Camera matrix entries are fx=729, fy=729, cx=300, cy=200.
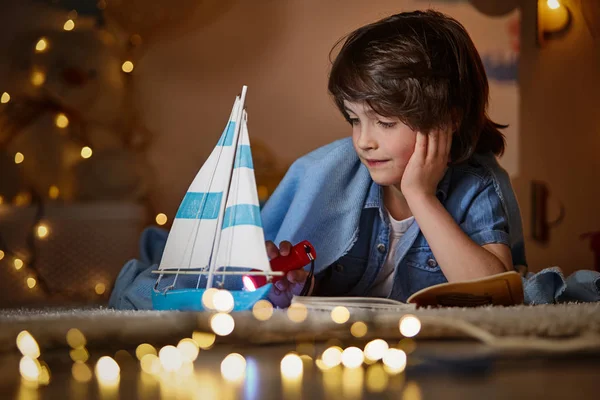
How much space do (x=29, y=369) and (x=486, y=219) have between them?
0.82 metres

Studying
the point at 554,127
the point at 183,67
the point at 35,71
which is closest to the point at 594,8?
the point at 554,127

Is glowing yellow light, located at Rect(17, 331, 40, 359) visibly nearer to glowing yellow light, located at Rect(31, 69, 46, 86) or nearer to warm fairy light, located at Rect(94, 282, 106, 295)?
warm fairy light, located at Rect(94, 282, 106, 295)

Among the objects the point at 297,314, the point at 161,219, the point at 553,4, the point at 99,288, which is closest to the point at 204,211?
the point at 297,314

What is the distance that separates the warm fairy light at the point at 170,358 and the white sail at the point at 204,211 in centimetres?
23

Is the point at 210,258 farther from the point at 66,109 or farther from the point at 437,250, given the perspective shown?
the point at 66,109

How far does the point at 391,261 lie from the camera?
4.25 ft

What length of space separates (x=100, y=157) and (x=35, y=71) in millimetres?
289

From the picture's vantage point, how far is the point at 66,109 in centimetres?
207

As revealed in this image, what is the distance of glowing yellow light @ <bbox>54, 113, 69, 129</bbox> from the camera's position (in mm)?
2096

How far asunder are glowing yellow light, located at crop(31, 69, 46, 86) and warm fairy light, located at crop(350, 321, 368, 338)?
1.50 meters

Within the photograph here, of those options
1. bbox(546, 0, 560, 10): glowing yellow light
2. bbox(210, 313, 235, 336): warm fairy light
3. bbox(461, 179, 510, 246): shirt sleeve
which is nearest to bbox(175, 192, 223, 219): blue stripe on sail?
bbox(210, 313, 235, 336): warm fairy light

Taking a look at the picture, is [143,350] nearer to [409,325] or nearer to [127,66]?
[409,325]

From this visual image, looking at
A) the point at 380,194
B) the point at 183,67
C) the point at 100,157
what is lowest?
the point at 380,194

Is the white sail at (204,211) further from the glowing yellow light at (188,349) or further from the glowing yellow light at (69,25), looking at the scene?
the glowing yellow light at (69,25)
